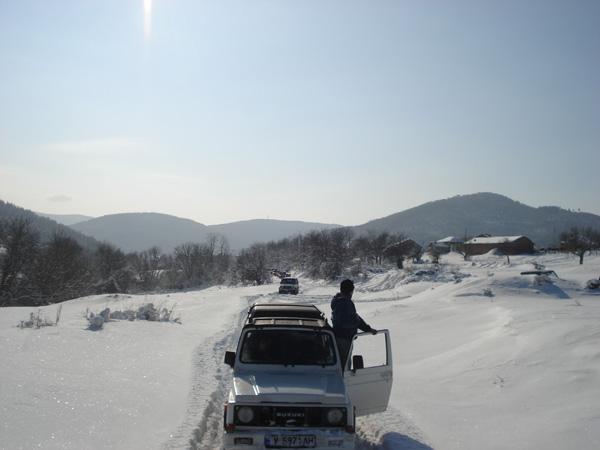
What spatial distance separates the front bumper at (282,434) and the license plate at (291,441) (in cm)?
2

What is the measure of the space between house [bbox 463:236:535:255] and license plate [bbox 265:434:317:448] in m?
84.5

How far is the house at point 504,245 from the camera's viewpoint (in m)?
84.0

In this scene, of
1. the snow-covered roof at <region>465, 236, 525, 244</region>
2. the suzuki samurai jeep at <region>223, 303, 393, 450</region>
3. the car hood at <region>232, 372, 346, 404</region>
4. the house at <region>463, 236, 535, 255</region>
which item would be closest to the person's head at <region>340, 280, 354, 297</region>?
the suzuki samurai jeep at <region>223, 303, 393, 450</region>

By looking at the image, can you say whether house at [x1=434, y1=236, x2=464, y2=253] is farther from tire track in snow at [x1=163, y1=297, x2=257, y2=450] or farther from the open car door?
the open car door

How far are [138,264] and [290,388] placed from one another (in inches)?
4007

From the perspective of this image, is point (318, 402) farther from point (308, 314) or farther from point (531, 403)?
Answer: point (531, 403)

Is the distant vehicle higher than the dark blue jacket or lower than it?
lower

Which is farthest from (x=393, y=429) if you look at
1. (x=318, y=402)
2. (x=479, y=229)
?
(x=479, y=229)

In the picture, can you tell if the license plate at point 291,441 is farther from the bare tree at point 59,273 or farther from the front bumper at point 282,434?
the bare tree at point 59,273

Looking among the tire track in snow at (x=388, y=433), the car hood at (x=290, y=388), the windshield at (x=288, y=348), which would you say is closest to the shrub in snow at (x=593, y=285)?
the tire track in snow at (x=388, y=433)

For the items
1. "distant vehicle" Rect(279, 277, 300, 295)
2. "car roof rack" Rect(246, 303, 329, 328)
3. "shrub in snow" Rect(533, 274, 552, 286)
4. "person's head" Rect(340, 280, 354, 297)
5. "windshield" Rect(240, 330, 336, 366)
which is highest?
"person's head" Rect(340, 280, 354, 297)

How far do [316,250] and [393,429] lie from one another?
66.8m

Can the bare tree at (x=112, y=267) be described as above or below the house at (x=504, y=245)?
below

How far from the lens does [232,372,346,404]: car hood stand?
5.02 metres
